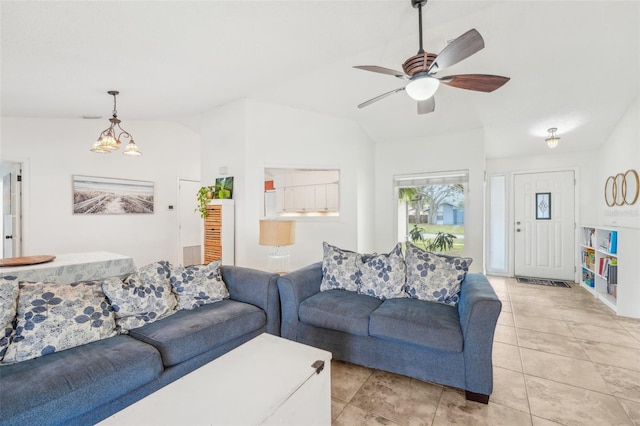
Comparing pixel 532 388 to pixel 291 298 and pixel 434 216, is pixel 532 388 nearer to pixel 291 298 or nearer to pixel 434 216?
pixel 291 298

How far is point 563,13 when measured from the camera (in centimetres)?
239

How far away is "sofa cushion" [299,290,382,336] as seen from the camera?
2297 millimetres

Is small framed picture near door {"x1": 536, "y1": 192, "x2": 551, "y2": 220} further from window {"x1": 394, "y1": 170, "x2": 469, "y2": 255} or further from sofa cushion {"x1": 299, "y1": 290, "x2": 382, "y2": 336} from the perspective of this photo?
sofa cushion {"x1": 299, "y1": 290, "x2": 382, "y2": 336}

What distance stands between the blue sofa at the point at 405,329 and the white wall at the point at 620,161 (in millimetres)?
2849

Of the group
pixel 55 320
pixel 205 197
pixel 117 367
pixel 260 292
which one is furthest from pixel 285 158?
pixel 117 367

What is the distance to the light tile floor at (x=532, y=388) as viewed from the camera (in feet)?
6.00

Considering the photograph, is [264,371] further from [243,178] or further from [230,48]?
[243,178]

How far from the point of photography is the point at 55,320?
68.8 inches

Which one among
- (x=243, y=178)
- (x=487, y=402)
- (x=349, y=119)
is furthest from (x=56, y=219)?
(x=487, y=402)

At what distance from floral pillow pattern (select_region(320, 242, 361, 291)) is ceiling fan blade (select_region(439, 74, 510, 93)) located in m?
1.75

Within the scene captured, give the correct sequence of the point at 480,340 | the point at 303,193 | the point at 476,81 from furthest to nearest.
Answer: the point at 303,193, the point at 476,81, the point at 480,340

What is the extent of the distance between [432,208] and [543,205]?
2192 millimetres

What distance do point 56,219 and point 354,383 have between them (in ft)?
16.0

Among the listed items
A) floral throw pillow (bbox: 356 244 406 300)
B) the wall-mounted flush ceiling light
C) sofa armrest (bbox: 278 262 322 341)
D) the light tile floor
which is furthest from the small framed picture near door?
sofa armrest (bbox: 278 262 322 341)
